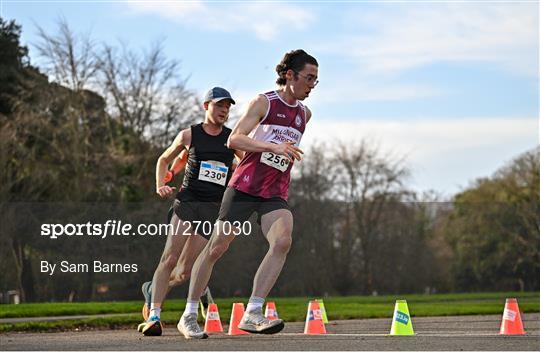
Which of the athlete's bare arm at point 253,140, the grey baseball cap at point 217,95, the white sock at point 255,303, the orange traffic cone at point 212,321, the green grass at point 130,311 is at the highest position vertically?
the grey baseball cap at point 217,95

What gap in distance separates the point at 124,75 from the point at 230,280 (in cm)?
2349

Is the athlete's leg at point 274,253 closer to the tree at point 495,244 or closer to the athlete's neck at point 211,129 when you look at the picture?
the athlete's neck at point 211,129

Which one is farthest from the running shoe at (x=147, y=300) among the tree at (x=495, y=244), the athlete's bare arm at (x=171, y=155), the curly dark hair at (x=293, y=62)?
the tree at (x=495, y=244)

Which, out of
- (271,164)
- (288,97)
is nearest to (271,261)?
(271,164)

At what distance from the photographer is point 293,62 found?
8969 millimetres

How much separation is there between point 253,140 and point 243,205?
0.71 m

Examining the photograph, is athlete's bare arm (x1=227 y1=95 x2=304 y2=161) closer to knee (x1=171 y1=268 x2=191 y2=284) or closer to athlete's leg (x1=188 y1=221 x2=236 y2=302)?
athlete's leg (x1=188 y1=221 x2=236 y2=302)

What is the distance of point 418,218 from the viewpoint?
34.5m

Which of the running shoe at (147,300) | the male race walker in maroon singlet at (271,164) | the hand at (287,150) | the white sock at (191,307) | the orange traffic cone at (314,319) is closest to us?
the hand at (287,150)

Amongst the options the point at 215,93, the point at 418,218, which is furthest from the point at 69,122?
the point at 215,93

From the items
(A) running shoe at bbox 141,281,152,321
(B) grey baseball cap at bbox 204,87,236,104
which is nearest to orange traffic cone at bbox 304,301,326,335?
(A) running shoe at bbox 141,281,152,321

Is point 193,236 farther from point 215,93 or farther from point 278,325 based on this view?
point 278,325

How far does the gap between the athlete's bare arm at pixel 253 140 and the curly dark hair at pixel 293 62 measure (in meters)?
0.29

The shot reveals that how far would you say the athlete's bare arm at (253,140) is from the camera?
328 inches
